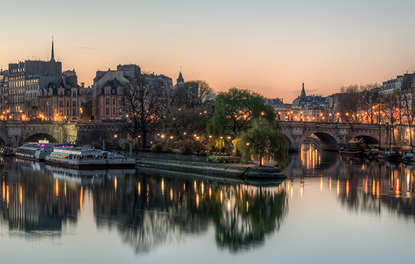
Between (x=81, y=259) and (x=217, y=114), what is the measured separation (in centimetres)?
3734

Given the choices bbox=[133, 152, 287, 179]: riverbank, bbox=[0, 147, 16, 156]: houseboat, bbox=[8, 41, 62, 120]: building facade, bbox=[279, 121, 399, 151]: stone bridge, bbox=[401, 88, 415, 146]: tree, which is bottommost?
bbox=[133, 152, 287, 179]: riverbank

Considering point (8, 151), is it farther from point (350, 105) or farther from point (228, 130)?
point (350, 105)

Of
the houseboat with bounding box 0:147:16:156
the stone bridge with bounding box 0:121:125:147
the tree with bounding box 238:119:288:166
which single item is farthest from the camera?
the stone bridge with bounding box 0:121:125:147

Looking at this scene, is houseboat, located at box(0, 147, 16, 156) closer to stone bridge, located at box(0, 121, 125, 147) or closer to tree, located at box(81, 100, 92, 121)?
stone bridge, located at box(0, 121, 125, 147)

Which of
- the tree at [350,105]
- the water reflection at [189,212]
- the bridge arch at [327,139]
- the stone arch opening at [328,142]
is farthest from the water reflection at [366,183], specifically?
the tree at [350,105]

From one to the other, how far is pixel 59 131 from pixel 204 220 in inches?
2505

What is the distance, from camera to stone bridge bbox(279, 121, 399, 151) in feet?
302

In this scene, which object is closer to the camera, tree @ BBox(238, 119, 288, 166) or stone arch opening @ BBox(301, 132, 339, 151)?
tree @ BBox(238, 119, 288, 166)

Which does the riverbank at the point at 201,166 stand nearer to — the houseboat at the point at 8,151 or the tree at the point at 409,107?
the houseboat at the point at 8,151

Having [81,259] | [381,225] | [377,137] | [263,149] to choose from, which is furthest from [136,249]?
[377,137]

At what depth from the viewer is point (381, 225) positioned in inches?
1201

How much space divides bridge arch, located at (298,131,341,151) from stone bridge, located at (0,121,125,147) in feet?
104

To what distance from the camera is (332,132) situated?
314 feet

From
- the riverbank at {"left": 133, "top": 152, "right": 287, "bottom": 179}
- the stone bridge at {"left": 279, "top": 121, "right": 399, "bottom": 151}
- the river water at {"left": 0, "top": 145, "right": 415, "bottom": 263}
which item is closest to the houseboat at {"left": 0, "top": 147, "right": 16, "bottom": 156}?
the riverbank at {"left": 133, "top": 152, "right": 287, "bottom": 179}
